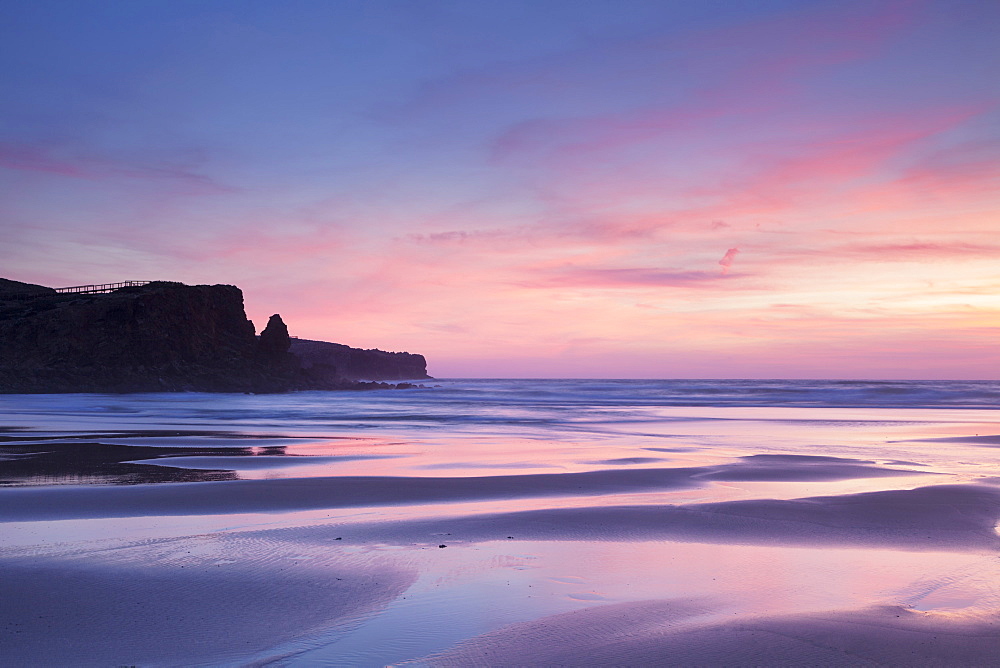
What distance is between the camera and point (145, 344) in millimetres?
53938

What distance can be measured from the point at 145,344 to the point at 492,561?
55908mm

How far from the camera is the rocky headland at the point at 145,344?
47.9 metres

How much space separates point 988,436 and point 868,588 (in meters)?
16.3

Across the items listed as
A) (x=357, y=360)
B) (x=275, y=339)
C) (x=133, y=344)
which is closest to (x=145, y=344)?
(x=133, y=344)

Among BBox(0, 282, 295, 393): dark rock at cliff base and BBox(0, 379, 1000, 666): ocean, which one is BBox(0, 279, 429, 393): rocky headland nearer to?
BBox(0, 282, 295, 393): dark rock at cliff base

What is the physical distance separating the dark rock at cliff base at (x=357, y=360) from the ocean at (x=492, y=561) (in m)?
105

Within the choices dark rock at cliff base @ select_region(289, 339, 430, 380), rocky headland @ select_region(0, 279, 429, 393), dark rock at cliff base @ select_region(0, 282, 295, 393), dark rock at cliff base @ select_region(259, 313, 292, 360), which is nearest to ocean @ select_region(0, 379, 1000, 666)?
dark rock at cliff base @ select_region(0, 282, 295, 393)

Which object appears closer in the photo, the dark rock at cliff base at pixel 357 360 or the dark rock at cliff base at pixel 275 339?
the dark rock at cliff base at pixel 275 339

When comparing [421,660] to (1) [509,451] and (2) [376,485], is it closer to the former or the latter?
(2) [376,485]

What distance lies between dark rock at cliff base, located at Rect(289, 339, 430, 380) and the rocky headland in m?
46.5

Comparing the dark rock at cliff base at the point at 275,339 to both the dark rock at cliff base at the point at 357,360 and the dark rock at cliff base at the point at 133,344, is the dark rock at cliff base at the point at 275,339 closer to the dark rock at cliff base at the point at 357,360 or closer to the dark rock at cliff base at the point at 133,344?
the dark rock at cliff base at the point at 133,344

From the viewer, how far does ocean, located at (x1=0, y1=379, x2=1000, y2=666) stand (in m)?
3.55

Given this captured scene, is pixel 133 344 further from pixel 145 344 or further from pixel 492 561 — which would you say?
pixel 492 561

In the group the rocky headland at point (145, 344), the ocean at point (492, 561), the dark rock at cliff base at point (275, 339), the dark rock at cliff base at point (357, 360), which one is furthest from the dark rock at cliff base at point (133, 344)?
the dark rock at cliff base at point (357, 360)
